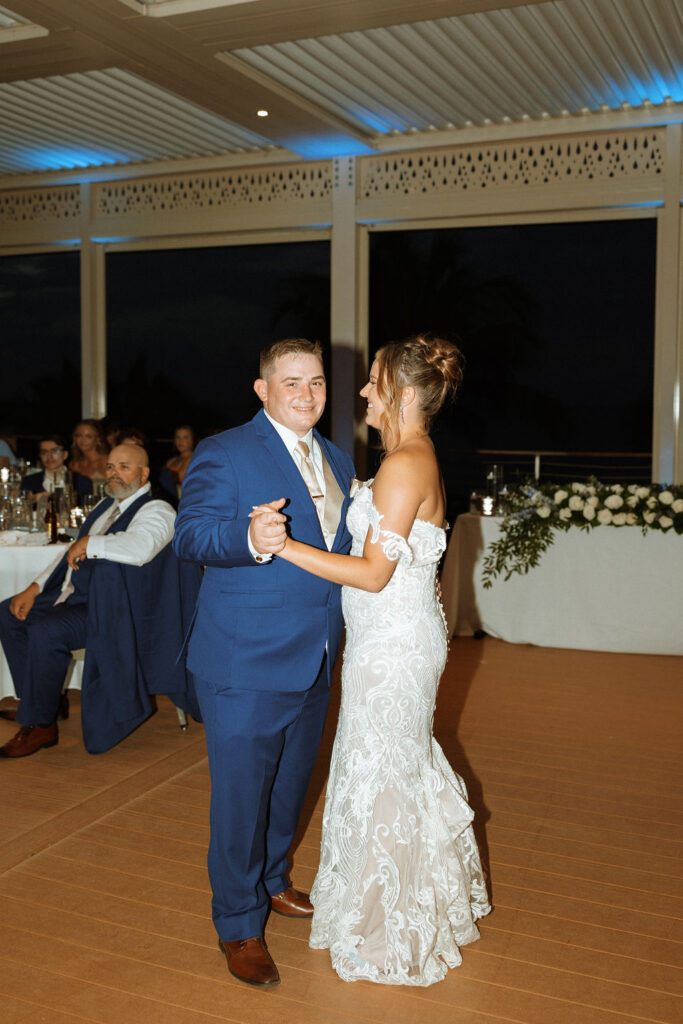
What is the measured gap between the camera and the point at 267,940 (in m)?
2.78

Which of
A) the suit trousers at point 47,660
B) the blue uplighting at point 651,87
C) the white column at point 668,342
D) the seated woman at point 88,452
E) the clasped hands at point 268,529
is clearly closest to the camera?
the clasped hands at point 268,529

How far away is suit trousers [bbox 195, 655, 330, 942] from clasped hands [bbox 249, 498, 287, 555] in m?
0.48

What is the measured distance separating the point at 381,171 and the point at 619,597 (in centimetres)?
524

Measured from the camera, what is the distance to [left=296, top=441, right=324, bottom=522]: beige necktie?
2658 mm

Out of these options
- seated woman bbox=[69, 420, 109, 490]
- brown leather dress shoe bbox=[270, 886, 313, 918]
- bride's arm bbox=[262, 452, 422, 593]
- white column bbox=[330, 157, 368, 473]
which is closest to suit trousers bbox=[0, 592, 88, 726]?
brown leather dress shoe bbox=[270, 886, 313, 918]

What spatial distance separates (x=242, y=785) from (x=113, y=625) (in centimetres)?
193

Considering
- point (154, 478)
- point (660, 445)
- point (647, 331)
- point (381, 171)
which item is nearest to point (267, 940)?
point (154, 478)

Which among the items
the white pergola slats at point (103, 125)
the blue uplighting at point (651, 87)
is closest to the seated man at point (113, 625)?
the white pergola slats at point (103, 125)

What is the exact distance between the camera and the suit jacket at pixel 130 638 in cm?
428

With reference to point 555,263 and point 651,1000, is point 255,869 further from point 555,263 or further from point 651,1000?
point 555,263

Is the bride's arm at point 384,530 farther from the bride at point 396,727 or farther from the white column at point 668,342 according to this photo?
the white column at point 668,342

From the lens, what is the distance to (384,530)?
95.3 inches

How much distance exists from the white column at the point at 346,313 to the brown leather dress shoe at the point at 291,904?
23.2ft

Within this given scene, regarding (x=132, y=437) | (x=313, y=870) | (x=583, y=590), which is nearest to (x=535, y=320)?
(x=583, y=590)
